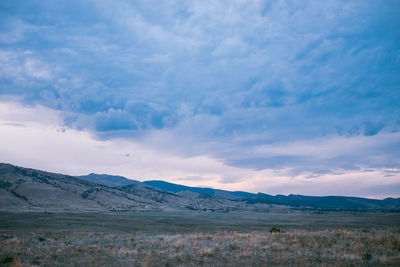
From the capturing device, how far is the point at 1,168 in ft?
375

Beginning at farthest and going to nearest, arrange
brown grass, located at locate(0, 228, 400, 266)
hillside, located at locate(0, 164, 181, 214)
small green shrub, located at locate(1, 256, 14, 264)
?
hillside, located at locate(0, 164, 181, 214) < small green shrub, located at locate(1, 256, 14, 264) < brown grass, located at locate(0, 228, 400, 266)

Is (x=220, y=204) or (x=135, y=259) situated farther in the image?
(x=220, y=204)

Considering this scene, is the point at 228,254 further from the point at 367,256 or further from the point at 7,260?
the point at 7,260

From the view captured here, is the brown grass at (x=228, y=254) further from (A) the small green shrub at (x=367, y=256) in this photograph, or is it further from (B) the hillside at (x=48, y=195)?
(B) the hillside at (x=48, y=195)

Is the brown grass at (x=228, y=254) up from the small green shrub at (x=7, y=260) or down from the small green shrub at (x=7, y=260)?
up

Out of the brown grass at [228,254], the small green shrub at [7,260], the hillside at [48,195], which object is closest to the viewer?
the brown grass at [228,254]

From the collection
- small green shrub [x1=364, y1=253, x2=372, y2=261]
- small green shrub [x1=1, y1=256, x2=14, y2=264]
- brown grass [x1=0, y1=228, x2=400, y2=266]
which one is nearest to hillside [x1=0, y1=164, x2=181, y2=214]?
brown grass [x1=0, y1=228, x2=400, y2=266]

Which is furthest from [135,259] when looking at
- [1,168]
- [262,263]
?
[1,168]

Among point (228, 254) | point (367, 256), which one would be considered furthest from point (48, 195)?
point (367, 256)

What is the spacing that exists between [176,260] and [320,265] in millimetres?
6246

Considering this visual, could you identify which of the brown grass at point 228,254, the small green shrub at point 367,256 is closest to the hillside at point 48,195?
the brown grass at point 228,254

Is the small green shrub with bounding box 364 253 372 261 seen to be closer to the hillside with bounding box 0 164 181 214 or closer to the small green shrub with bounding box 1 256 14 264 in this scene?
the small green shrub with bounding box 1 256 14 264

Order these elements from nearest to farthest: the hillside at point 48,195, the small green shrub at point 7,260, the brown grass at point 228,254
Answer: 1. the brown grass at point 228,254
2. the small green shrub at point 7,260
3. the hillside at point 48,195

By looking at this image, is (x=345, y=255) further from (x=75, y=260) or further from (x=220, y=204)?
(x=220, y=204)
